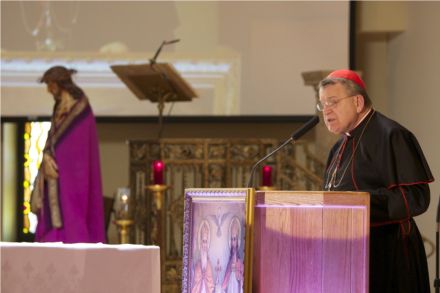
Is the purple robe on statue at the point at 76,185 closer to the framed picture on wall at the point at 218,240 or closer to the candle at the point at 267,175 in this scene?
the candle at the point at 267,175

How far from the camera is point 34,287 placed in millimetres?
2244

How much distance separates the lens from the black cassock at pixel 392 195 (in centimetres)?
318

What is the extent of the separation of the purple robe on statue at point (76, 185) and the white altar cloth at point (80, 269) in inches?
172

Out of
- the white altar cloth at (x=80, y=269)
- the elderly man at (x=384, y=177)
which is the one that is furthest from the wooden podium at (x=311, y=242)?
the white altar cloth at (x=80, y=269)

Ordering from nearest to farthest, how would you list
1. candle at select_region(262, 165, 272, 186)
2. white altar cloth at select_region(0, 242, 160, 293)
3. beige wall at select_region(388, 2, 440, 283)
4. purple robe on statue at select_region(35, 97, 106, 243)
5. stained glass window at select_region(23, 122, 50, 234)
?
white altar cloth at select_region(0, 242, 160, 293) → purple robe on statue at select_region(35, 97, 106, 243) → candle at select_region(262, 165, 272, 186) → beige wall at select_region(388, 2, 440, 283) → stained glass window at select_region(23, 122, 50, 234)

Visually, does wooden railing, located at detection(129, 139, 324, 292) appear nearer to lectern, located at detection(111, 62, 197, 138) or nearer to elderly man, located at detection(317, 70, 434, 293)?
lectern, located at detection(111, 62, 197, 138)

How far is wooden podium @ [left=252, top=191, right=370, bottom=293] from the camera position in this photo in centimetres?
266

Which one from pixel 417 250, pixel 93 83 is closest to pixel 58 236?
pixel 93 83

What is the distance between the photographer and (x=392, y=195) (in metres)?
3.18

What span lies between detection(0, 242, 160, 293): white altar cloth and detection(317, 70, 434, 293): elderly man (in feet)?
3.85

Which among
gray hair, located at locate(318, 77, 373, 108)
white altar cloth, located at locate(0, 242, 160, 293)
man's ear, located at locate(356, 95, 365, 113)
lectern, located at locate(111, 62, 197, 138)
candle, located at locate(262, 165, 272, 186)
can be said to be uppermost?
lectern, located at locate(111, 62, 197, 138)

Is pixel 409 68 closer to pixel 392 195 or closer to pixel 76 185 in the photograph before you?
pixel 76 185

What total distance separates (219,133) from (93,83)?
1.55 m

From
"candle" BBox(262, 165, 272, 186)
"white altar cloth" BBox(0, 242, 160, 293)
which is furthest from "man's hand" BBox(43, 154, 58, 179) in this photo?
"white altar cloth" BBox(0, 242, 160, 293)
